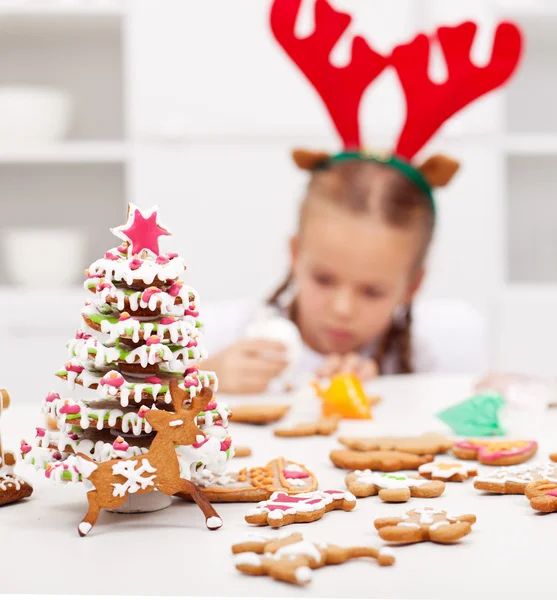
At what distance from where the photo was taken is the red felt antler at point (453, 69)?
4.46 feet

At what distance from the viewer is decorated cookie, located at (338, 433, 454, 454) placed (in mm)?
789

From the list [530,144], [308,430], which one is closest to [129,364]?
[308,430]

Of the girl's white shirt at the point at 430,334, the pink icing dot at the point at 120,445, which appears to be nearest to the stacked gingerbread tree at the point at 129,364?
the pink icing dot at the point at 120,445

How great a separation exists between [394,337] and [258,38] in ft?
3.10

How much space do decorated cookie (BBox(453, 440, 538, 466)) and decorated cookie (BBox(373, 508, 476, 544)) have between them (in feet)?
0.69

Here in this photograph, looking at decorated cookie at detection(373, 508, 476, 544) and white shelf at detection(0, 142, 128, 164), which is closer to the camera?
decorated cookie at detection(373, 508, 476, 544)

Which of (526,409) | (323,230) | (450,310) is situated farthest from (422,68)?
(450,310)

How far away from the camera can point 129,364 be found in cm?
60

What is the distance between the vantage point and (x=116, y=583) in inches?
19.0

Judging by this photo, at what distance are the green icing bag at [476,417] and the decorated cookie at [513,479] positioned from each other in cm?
22

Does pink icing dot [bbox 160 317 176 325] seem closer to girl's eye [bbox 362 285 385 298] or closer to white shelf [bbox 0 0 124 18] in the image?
girl's eye [bbox 362 285 385 298]

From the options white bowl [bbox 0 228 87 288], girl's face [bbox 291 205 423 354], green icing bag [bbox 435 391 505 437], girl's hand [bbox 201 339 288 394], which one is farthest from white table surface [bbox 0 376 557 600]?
white bowl [bbox 0 228 87 288]

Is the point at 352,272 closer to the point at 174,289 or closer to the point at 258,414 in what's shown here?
the point at 258,414

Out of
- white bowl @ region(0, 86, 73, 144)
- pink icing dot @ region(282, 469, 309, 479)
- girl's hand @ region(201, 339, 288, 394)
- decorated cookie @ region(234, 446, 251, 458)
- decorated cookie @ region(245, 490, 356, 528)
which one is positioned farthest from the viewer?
white bowl @ region(0, 86, 73, 144)
